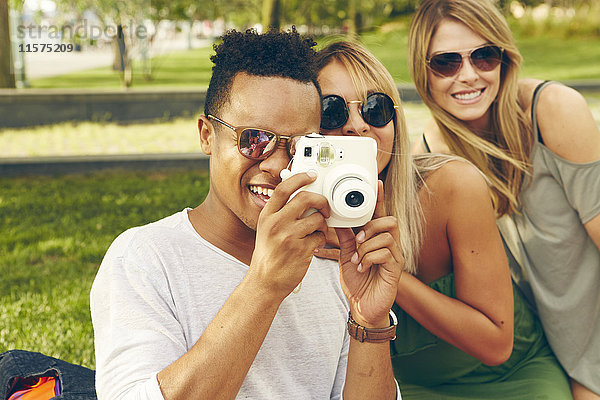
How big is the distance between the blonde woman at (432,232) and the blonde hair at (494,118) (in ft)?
1.55

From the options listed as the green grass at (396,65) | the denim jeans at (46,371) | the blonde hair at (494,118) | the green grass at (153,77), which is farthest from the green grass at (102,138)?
the denim jeans at (46,371)

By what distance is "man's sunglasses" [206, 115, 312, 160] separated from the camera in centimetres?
171

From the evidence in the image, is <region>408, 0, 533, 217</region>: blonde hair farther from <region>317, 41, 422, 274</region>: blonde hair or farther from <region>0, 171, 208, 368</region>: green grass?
<region>0, 171, 208, 368</region>: green grass

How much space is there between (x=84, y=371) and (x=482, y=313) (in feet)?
4.85

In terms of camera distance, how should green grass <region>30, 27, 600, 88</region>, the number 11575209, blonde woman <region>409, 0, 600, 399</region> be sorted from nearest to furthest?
blonde woman <region>409, 0, 600, 399</region>
the number 11575209
green grass <region>30, 27, 600, 88</region>

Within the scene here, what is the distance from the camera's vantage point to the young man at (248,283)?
1.50 meters

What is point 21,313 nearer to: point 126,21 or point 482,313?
point 482,313

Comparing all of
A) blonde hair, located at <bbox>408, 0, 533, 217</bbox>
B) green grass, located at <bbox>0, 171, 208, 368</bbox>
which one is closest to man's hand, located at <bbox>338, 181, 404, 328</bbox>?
blonde hair, located at <bbox>408, 0, 533, 217</bbox>

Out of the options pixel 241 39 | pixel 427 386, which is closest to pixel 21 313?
pixel 427 386

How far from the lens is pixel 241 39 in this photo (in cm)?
191

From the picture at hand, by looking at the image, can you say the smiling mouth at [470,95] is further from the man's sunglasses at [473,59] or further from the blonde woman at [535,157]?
the man's sunglasses at [473,59]

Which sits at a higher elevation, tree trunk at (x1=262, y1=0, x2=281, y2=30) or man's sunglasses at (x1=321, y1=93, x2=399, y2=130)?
tree trunk at (x1=262, y1=0, x2=281, y2=30)

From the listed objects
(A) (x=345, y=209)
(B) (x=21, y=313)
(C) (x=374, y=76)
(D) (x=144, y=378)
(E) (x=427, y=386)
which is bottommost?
(B) (x=21, y=313)

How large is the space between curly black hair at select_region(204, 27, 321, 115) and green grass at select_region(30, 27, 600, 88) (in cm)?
1032
